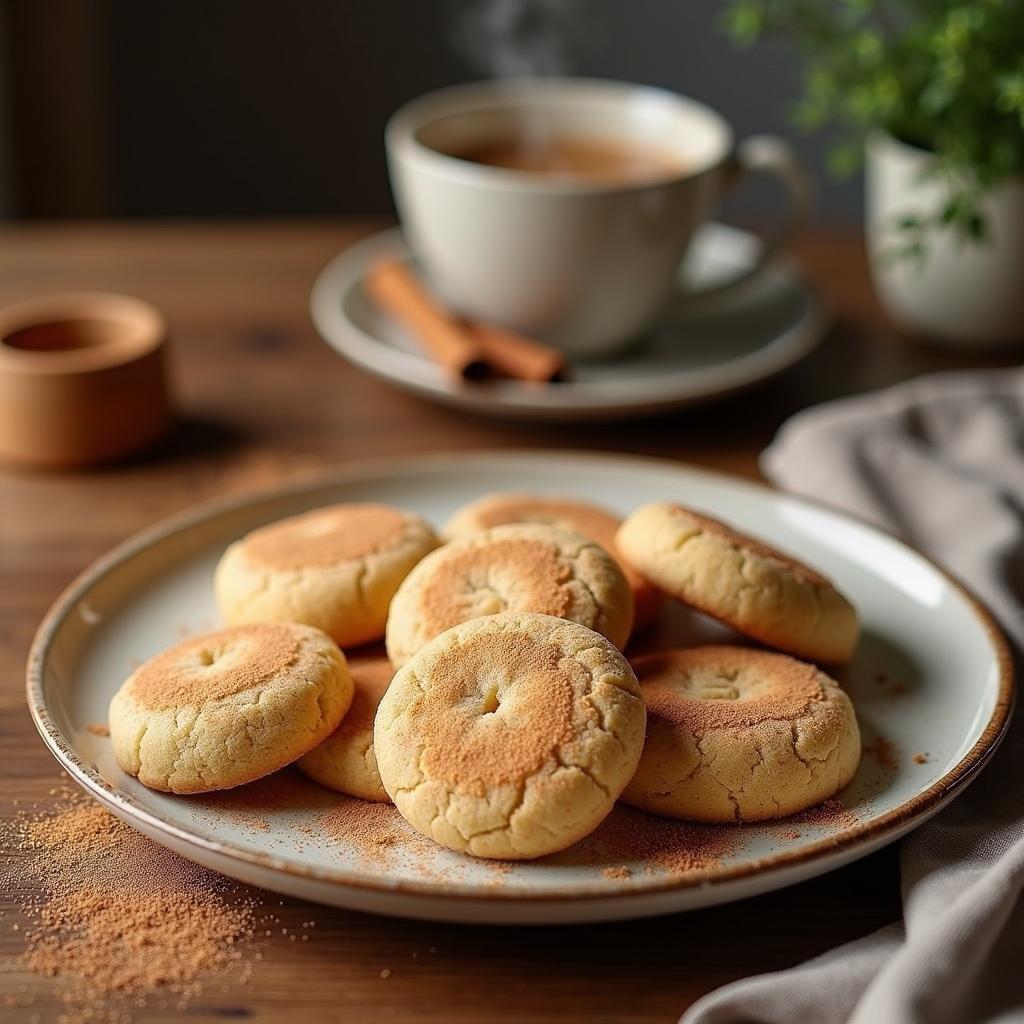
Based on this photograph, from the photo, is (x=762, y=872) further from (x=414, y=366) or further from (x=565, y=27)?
(x=565, y=27)

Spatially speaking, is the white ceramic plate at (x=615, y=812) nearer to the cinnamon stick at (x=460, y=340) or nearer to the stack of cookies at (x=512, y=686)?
the stack of cookies at (x=512, y=686)

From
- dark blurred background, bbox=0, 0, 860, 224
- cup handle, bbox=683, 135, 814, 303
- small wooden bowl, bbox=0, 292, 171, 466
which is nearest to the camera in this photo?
small wooden bowl, bbox=0, 292, 171, 466

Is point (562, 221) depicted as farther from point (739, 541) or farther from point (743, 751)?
point (743, 751)

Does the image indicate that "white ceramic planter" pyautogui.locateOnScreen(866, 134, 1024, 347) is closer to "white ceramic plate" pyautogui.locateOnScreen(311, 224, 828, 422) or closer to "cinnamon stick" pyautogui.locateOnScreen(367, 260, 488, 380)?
"white ceramic plate" pyautogui.locateOnScreen(311, 224, 828, 422)

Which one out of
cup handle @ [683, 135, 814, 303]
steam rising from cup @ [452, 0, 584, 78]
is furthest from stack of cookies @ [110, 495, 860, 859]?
steam rising from cup @ [452, 0, 584, 78]

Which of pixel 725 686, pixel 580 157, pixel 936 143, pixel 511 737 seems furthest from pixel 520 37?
pixel 511 737

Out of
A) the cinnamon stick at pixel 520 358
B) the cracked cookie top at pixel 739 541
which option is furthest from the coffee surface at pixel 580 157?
the cracked cookie top at pixel 739 541
